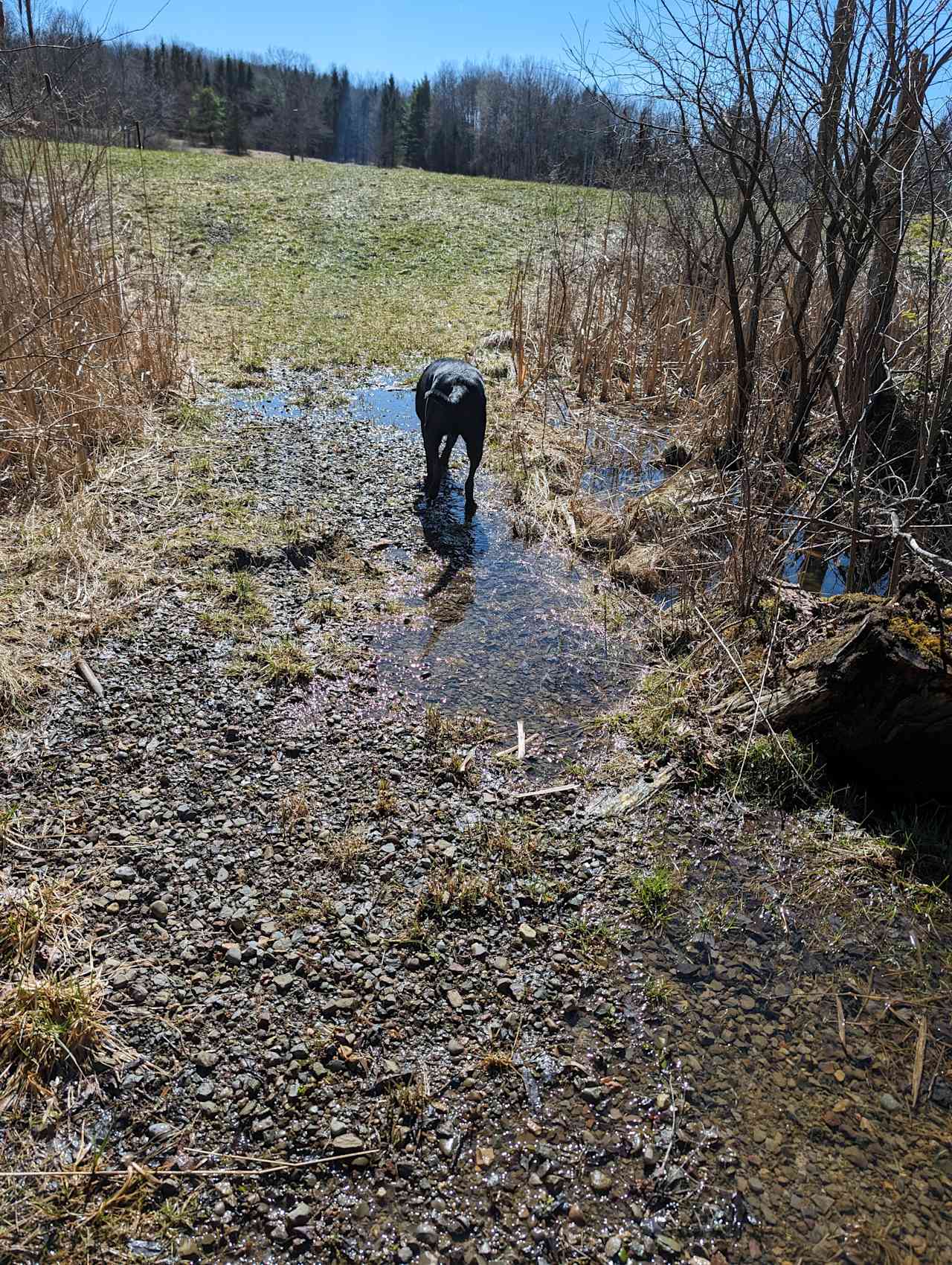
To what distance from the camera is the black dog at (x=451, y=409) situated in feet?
15.9

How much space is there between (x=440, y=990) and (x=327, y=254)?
1363 centimetres

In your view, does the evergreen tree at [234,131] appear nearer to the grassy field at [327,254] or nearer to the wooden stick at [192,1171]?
the grassy field at [327,254]

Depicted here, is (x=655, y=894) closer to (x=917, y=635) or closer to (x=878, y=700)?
(x=878, y=700)

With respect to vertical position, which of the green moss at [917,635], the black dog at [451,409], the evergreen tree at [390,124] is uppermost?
the evergreen tree at [390,124]

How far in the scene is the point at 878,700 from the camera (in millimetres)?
2879

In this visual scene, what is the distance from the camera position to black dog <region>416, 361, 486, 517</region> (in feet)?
15.9

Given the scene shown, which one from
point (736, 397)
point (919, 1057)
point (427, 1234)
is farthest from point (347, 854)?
point (736, 397)

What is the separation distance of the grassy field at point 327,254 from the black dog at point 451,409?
355 cm

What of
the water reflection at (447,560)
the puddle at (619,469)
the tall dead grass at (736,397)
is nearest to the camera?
the tall dead grass at (736,397)

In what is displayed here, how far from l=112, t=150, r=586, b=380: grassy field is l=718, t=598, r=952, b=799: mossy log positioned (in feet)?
21.4

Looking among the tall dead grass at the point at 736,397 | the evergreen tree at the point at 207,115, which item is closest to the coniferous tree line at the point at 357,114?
the evergreen tree at the point at 207,115

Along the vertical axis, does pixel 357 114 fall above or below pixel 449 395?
above

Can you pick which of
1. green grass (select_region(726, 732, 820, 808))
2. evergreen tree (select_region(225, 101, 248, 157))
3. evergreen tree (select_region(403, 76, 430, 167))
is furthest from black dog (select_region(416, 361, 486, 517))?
evergreen tree (select_region(403, 76, 430, 167))

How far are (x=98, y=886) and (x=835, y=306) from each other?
4.88 meters
